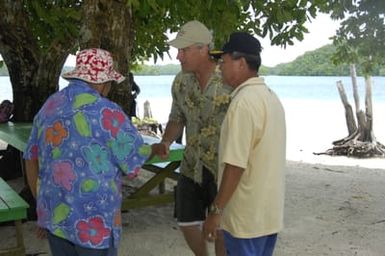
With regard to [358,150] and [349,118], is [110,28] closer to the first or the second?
[358,150]

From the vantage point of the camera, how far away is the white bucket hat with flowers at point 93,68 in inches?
89.4

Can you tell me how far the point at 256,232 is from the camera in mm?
2438

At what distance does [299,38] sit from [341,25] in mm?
3035

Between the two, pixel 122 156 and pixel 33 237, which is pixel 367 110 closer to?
pixel 33 237

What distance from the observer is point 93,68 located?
2.29 metres

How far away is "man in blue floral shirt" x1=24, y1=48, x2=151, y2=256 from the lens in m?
2.19

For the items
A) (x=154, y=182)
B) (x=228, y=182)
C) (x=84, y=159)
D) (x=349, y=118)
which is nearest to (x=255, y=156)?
(x=228, y=182)

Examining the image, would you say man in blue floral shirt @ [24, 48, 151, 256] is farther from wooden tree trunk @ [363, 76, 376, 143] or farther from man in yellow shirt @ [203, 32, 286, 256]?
wooden tree trunk @ [363, 76, 376, 143]

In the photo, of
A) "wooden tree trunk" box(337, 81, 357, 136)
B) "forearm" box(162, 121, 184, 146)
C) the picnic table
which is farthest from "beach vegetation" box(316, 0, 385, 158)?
"forearm" box(162, 121, 184, 146)

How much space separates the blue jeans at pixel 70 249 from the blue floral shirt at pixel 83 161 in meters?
0.04

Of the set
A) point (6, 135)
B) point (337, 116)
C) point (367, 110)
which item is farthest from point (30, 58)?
point (337, 116)

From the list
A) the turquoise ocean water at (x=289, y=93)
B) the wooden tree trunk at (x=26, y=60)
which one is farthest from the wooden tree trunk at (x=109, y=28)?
the turquoise ocean water at (x=289, y=93)

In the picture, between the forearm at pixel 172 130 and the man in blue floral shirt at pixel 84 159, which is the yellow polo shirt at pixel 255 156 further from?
the forearm at pixel 172 130

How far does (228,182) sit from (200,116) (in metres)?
0.94
